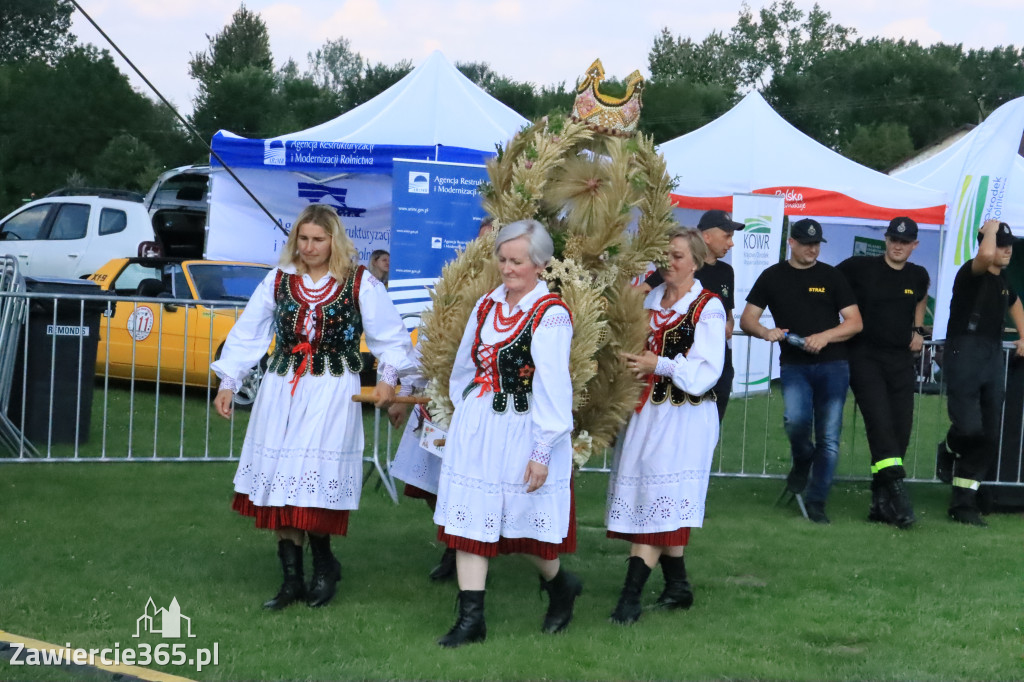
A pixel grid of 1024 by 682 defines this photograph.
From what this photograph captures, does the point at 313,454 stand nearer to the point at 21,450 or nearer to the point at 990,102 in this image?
the point at 21,450

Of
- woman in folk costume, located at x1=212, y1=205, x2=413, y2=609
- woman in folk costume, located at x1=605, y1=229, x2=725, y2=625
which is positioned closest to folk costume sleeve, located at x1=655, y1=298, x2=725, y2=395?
woman in folk costume, located at x1=605, y1=229, x2=725, y2=625

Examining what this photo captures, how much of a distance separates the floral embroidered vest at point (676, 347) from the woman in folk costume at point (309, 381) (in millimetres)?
1142

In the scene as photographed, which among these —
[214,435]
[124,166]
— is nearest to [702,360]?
[214,435]

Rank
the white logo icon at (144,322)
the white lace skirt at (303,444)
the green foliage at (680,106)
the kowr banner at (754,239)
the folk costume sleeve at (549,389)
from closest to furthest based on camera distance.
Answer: the folk costume sleeve at (549,389)
the white lace skirt at (303,444)
the white logo icon at (144,322)
the kowr banner at (754,239)
the green foliage at (680,106)

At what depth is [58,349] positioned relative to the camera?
31.3ft

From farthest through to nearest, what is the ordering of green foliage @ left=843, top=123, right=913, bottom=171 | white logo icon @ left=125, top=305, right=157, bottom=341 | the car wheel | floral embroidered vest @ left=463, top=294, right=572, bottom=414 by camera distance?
green foliage @ left=843, top=123, right=913, bottom=171 < white logo icon @ left=125, top=305, right=157, bottom=341 < the car wheel < floral embroidered vest @ left=463, top=294, right=572, bottom=414

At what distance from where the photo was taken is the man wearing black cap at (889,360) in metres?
8.17

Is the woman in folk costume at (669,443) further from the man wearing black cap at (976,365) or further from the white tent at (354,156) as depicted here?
the white tent at (354,156)

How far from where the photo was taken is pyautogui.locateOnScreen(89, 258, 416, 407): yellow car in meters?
11.8

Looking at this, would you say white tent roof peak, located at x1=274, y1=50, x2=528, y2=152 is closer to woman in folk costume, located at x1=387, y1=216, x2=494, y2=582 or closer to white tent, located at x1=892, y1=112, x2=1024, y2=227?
white tent, located at x1=892, y1=112, x2=1024, y2=227

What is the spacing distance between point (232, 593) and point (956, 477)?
5.15m

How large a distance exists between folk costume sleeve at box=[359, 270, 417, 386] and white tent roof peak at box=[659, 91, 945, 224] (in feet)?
31.4

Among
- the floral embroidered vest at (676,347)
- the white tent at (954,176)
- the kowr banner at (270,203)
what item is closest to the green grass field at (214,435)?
the kowr banner at (270,203)

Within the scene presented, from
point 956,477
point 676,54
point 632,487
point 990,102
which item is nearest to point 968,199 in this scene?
point 956,477
